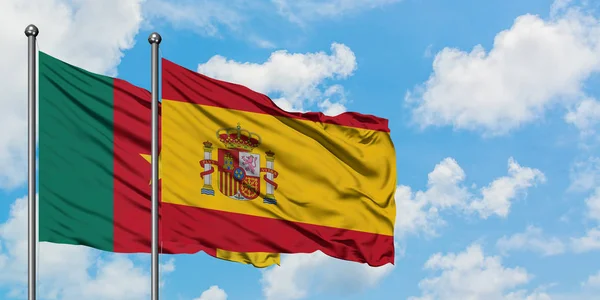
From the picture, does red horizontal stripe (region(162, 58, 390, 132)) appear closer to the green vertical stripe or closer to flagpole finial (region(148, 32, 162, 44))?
flagpole finial (region(148, 32, 162, 44))

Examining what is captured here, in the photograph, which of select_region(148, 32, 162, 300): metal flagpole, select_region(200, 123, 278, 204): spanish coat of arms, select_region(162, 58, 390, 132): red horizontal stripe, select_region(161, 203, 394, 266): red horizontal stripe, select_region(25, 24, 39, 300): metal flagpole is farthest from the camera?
select_region(200, 123, 278, 204): spanish coat of arms

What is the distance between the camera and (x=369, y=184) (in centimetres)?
2230

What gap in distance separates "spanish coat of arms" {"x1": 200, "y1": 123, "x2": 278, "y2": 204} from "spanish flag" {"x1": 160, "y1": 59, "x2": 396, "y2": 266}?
18mm

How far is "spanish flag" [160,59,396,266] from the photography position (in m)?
19.5

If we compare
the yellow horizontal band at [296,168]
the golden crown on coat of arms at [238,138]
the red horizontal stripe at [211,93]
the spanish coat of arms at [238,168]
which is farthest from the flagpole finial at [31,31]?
the golden crown on coat of arms at [238,138]

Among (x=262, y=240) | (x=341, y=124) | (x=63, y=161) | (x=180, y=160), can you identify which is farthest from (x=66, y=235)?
(x=341, y=124)

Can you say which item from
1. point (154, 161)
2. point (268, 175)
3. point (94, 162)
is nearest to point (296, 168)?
point (268, 175)

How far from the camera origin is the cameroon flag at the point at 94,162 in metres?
18.3

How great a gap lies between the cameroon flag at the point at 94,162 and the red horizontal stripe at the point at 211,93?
585 mm

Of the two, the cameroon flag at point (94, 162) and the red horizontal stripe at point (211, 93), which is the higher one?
the red horizontal stripe at point (211, 93)

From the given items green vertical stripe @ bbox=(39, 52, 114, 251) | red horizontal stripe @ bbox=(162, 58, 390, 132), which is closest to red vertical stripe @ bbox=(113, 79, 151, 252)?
green vertical stripe @ bbox=(39, 52, 114, 251)

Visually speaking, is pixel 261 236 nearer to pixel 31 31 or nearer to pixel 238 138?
pixel 238 138

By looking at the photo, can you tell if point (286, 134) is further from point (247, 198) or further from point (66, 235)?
point (66, 235)

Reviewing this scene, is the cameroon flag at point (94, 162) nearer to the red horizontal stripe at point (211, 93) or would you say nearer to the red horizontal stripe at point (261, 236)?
the red horizontal stripe at point (261, 236)
